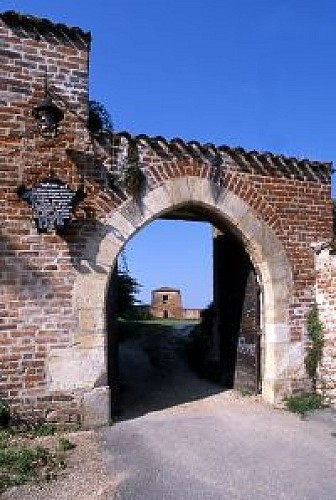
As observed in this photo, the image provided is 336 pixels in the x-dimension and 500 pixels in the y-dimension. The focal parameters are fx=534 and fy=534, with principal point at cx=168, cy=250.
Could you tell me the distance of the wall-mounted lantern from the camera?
663cm

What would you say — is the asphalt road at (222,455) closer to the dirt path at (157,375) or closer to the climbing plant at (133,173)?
the dirt path at (157,375)

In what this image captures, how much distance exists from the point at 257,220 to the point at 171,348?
5531mm

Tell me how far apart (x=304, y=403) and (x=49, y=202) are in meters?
4.62

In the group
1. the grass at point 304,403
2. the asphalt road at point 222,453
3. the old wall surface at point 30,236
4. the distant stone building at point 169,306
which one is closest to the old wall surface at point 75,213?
the old wall surface at point 30,236

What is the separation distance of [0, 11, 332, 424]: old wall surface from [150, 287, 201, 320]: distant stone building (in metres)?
16.1

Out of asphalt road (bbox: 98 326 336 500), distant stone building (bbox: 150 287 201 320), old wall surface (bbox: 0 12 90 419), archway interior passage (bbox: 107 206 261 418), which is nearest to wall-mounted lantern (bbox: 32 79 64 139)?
old wall surface (bbox: 0 12 90 419)

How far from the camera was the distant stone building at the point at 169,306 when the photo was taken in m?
23.8

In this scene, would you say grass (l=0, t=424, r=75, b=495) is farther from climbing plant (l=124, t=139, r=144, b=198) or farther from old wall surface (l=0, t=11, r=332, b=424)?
climbing plant (l=124, t=139, r=144, b=198)

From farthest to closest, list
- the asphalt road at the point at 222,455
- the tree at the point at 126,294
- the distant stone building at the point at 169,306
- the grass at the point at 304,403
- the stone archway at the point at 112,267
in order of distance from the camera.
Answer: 1. the distant stone building at the point at 169,306
2. the tree at the point at 126,294
3. the grass at the point at 304,403
4. the stone archway at the point at 112,267
5. the asphalt road at the point at 222,455

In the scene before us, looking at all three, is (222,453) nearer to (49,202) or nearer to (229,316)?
(49,202)

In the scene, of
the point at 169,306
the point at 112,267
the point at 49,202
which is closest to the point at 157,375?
the point at 112,267

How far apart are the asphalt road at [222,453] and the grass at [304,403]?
0.75ft

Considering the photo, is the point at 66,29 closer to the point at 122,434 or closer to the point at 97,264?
the point at 97,264

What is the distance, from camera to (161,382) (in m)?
10.1
